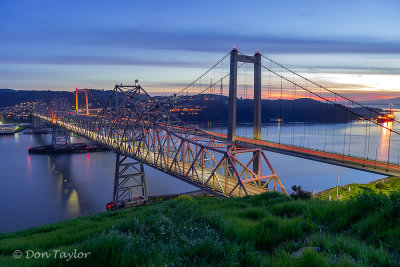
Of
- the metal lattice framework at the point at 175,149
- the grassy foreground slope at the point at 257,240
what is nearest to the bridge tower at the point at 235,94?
the metal lattice framework at the point at 175,149

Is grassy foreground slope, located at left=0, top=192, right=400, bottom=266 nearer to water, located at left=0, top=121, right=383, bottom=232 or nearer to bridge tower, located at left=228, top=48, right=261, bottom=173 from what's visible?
bridge tower, located at left=228, top=48, right=261, bottom=173

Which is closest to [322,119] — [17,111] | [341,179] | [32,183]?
[341,179]

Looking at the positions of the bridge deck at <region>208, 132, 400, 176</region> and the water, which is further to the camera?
the water

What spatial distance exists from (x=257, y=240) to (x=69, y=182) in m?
42.5

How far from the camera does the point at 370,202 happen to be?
→ 4.43m

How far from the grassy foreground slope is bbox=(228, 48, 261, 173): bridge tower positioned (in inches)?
963

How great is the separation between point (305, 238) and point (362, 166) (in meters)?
19.5

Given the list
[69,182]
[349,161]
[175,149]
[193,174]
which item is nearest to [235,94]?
[175,149]

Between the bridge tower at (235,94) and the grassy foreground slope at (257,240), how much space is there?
24.5m

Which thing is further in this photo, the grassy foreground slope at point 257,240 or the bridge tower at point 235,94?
the bridge tower at point 235,94

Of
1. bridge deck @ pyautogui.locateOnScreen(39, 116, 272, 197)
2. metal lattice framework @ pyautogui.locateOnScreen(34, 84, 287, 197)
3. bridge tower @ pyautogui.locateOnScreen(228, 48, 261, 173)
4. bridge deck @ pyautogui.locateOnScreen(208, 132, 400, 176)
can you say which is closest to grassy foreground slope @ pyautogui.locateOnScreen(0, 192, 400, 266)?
bridge deck @ pyautogui.locateOnScreen(39, 116, 272, 197)

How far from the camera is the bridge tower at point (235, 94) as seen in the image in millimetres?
29828

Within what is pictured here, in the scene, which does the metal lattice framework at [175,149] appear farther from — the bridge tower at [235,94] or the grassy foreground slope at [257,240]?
the grassy foreground slope at [257,240]

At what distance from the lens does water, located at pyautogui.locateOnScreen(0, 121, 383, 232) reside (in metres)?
28.9
